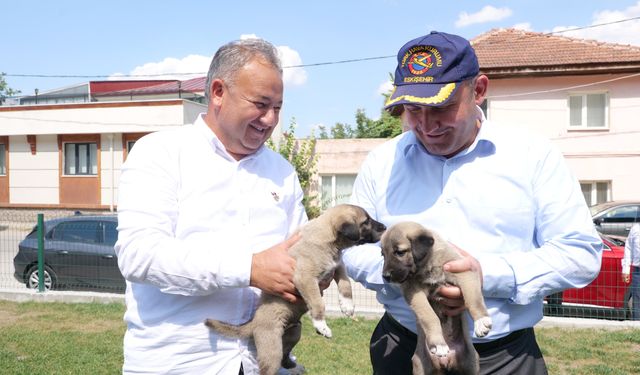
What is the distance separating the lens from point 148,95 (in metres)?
36.1

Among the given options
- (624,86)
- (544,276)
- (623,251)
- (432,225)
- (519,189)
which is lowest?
(623,251)

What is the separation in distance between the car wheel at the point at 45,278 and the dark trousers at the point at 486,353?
11.7 m

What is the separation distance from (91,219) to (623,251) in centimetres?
1215

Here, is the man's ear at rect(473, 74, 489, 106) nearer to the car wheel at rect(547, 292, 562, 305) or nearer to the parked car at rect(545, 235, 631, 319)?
the parked car at rect(545, 235, 631, 319)

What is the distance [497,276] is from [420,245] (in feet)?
1.50

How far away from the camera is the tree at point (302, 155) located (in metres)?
27.7

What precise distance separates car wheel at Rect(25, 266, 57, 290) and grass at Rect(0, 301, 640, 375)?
6.18 feet

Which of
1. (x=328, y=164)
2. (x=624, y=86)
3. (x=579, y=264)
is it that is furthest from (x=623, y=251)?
(x=328, y=164)

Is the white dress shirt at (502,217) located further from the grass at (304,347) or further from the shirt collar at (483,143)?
the grass at (304,347)

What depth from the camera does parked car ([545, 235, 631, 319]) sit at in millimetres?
10500

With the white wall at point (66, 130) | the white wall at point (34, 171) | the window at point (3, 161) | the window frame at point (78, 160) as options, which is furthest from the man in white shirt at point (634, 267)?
the window at point (3, 161)

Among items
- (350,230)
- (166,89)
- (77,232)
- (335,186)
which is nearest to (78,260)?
(77,232)

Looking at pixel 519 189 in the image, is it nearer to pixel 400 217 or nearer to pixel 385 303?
pixel 400 217

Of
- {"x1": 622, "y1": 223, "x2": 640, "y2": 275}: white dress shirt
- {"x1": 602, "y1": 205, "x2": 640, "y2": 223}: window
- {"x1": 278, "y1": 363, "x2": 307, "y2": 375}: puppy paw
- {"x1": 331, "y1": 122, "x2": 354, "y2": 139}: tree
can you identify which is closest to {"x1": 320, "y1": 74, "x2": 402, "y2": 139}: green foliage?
{"x1": 331, "y1": 122, "x2": 354, "y2": 139}: tree
